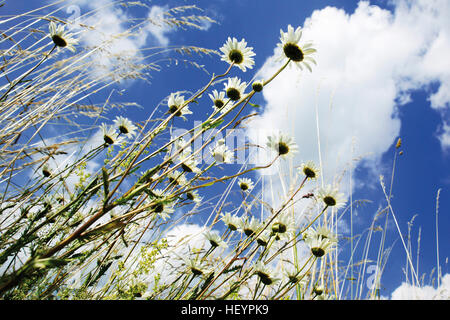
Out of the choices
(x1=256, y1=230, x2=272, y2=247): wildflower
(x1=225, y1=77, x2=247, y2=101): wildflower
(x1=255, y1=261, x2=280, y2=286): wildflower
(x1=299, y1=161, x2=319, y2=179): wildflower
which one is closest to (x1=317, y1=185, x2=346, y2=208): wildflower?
(x1=299, y1=161, x2=319, y2=179): wildflower

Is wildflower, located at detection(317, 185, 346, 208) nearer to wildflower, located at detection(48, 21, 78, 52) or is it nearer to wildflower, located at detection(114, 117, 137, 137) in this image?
wildflower, located at detection(114, 117, 137, 137)

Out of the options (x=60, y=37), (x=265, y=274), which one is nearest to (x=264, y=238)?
(x=265, y=274)

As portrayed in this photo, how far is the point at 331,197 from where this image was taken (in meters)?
1.28

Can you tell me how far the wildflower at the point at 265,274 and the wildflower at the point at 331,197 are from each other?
41cm

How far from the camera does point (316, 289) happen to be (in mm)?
1282

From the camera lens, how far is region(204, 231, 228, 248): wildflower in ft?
4.04

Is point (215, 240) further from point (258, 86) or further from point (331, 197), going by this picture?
point (258, 86)

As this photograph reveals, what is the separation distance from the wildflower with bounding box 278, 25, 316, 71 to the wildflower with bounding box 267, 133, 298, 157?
0.90 feet

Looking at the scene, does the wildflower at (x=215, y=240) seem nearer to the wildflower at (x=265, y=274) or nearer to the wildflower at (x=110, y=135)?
the wildflower at (x=265, y=274)

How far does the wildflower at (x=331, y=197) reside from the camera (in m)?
1.26

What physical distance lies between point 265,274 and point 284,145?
0.50 metres

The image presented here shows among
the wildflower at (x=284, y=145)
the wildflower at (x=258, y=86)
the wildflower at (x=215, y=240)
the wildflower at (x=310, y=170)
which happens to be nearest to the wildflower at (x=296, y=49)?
the wildflower at (x=258, y=86)
